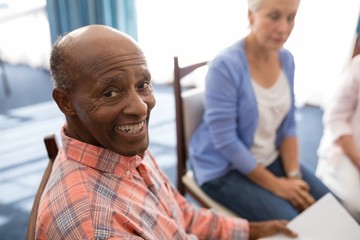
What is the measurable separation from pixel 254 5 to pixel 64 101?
73 cm

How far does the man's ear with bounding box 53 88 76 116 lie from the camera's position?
665 millimetres

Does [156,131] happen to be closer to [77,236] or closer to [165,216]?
[165,216]

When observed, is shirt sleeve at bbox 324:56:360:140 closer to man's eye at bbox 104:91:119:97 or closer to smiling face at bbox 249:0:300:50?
smiling face at bbox 249:0:300:50

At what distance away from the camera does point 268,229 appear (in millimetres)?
988

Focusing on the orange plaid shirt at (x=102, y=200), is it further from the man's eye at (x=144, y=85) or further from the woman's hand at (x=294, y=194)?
the woman's hand at (x=294, y=194)

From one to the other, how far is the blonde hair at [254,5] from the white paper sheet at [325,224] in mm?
626

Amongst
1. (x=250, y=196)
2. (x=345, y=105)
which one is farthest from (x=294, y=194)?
(x=345, y=105)

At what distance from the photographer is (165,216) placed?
2.55 feet

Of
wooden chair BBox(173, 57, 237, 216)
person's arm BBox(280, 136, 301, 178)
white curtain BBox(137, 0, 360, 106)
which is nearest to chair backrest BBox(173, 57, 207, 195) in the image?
wooden chair BBox(173, 57, 237, 216)

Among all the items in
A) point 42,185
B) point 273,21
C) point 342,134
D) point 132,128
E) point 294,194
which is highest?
point 273,21

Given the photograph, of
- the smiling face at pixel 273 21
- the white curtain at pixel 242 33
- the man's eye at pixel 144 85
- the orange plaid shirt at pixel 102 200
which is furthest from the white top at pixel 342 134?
the white curtain at pixel 242 33

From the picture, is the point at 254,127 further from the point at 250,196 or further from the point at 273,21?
the point at 273,21

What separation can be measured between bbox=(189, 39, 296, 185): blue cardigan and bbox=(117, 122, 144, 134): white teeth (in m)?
0.50

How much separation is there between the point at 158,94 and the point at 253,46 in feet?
6.75
